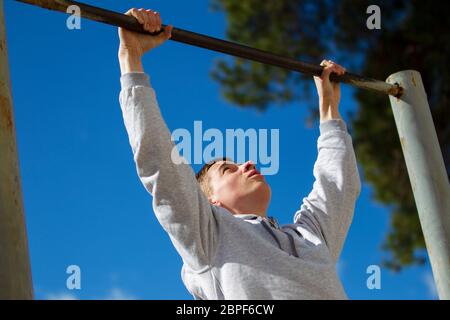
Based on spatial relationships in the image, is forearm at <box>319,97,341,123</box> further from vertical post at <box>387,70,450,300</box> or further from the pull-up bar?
vertical post at <box>387,70,450,300</box>

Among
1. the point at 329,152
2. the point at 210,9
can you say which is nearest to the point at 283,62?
the point at 329,152

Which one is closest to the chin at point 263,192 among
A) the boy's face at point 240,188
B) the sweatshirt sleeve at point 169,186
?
the boy's face at point 240,188

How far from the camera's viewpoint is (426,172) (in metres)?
1.98

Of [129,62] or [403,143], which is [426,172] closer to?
[403,143]

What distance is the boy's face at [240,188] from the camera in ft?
6.01

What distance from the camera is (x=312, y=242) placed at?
170 centimetres

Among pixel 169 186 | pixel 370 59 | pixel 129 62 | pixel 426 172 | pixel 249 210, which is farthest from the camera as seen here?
pixel 370 59

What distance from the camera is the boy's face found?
183cm


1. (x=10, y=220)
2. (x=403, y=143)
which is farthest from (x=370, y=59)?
(x=10, y=220)

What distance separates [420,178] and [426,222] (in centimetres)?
12

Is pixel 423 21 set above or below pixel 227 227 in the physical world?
above

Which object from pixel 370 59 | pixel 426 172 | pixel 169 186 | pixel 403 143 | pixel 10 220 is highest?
pixel 370 59

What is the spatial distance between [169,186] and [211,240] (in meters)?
0.16
